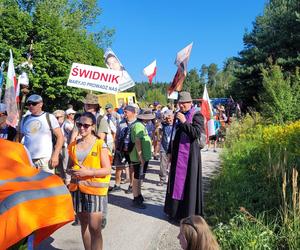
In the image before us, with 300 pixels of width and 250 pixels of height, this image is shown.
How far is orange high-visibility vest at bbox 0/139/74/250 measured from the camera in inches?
93.4

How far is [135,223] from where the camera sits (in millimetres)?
6570

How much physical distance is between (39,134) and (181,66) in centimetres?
341

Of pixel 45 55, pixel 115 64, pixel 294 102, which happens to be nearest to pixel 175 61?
pixel 115 64

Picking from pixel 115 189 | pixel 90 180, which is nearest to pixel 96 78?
pixel 115 189

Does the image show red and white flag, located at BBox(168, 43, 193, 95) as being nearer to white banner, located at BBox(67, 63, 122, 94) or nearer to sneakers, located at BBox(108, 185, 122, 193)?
white banner, located at BBox(67, 63, 122, 94)

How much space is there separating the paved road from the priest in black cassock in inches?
14.4

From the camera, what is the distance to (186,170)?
641cm

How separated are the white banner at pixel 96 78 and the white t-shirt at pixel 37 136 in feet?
12.4

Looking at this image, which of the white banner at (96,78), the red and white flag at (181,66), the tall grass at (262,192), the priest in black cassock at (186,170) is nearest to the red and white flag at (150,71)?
the tall grass at (262,192)

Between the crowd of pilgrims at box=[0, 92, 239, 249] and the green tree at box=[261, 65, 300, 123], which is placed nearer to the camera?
the crowd of pilgrims at box=[0, 92, 239, 249]

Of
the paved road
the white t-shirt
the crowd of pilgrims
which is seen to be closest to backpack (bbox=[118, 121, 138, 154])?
the crowd of pilgrims

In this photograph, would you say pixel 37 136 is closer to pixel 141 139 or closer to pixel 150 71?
pixel 141 139

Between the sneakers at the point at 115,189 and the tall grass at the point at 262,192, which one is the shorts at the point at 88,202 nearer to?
the tall grass at the point at 262,192

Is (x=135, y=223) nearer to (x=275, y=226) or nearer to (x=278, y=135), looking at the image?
(x=275, y=226)
